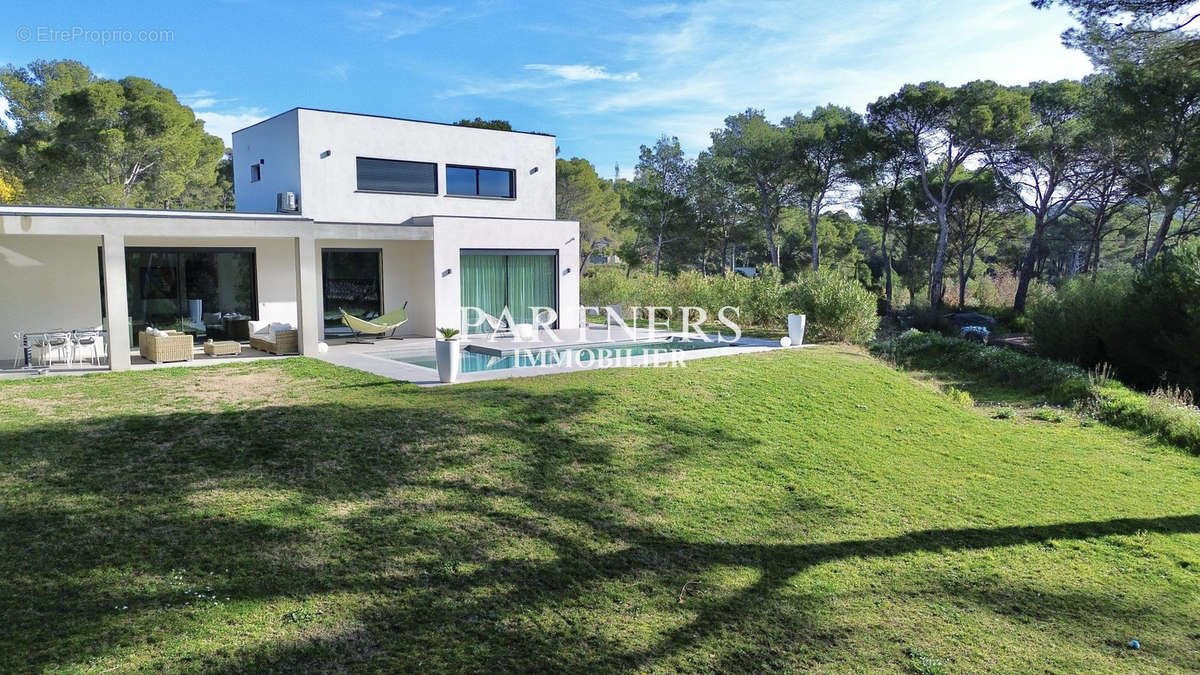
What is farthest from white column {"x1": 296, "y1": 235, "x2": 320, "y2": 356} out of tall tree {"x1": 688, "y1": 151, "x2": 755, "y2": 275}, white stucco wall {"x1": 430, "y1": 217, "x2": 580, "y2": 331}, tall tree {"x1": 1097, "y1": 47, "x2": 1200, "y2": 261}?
tall tree {"x1": 688, "y1": 151, "x2": 755, "y2": 275}

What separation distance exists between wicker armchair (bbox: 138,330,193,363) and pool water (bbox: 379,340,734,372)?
3.48 meters

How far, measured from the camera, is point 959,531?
691 centimetres

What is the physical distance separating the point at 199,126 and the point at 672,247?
2831 cm

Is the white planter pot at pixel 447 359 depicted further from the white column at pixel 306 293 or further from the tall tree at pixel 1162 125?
the tall tree at pixel 1162 125

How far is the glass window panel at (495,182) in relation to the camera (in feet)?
62.2

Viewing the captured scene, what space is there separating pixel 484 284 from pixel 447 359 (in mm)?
7120

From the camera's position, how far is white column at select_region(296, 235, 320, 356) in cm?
1354

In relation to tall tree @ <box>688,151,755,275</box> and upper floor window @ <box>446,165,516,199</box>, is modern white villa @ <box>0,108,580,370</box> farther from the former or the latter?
tall tree @ <box>688,151,755,275</box>

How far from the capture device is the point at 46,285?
43.2ft

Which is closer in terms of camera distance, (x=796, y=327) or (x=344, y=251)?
(x=796, y=327)

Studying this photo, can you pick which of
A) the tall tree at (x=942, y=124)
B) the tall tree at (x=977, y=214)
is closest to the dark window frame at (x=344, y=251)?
the tall tree at (x=942, y=124)

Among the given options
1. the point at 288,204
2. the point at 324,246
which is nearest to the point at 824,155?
the point at 324,246

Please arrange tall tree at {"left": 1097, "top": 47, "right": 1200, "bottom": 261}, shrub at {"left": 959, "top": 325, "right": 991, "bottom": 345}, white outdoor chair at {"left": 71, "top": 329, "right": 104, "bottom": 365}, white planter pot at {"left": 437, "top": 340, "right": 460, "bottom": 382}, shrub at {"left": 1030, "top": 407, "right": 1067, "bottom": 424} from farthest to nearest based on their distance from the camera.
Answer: shrub at {"left": 959, "top": 325, "right": 991, "bottom": 345} < tall tree at {"left": 1097, "top": 47, "right": 1200, "bottom": 261} < white outdoor chair at {"left": 71, "top": 329, "right": 104, "bottom": 365} < shrub at {"left": 1030, "top": 407, "right": 1067, "bottom": 424} < white planter pot at {"left": 437, "top": 340, "right": 460, "bottom": 382}

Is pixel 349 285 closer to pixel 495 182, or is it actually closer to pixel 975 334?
pixel 495 182
